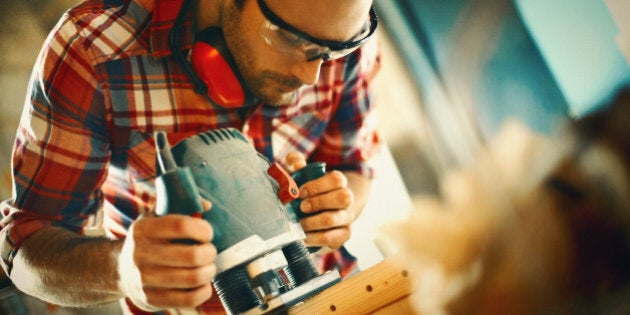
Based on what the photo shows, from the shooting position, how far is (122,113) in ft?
2.90

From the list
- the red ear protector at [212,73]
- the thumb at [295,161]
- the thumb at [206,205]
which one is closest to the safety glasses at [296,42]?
the red ear protector at [212,73]

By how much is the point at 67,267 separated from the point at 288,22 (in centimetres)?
65

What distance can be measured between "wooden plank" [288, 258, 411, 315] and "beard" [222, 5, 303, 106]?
1.75ft

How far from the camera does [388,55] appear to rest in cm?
149

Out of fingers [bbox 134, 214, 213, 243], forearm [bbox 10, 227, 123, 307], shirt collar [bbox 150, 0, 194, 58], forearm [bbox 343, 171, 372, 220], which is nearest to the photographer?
fingers [bbox 134, 214, 213, 243]

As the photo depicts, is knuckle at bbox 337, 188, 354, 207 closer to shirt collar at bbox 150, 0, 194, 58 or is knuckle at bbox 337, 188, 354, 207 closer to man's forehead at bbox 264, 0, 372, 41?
man's forehead at bbox 264, 0, 372, 41

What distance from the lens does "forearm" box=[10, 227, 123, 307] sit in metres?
0.65

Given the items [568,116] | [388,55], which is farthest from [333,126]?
[568,116]

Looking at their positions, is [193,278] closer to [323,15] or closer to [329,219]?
[329,219]

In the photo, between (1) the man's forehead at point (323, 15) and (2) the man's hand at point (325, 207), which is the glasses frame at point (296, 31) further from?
(2) the man's hand at point (325, 207)

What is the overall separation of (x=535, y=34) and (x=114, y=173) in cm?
135

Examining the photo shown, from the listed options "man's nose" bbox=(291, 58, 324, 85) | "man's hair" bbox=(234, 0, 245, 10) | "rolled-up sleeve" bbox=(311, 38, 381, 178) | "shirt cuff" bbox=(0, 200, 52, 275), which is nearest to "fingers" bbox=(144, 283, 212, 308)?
"shirt cuff" bbox=(0, 200, 52, 275)

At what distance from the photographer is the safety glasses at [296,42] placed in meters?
0.85

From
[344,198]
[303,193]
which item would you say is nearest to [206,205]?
[303,193]
